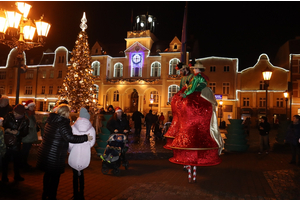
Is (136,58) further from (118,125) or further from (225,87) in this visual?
(118,125)

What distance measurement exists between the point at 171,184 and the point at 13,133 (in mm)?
3742

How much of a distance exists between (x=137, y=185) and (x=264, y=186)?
9.61 ft

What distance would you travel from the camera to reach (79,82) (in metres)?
20.0

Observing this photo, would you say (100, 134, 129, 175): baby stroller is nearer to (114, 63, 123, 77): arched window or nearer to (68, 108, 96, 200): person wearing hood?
(68, 108, 96, 200): person wearing hood

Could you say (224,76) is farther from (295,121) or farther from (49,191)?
(49,191)

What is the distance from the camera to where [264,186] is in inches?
241

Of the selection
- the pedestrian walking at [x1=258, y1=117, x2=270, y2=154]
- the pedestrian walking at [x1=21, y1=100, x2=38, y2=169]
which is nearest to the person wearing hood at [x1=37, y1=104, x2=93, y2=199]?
the pedestrian walking at [x1=21, y1=100, x2=38, y2=169]

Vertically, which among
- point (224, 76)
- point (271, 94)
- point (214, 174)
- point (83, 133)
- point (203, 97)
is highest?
point (224, 76)

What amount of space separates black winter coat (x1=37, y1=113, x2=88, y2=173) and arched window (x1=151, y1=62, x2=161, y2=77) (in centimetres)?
3729

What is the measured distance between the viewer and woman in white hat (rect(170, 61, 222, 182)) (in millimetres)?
5875

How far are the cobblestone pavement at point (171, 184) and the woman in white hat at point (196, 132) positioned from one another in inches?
25.0

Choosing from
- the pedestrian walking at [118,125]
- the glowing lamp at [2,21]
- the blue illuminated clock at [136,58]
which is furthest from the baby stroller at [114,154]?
the blue illuminated clock at [136,58]

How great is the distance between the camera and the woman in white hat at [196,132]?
5.88 m

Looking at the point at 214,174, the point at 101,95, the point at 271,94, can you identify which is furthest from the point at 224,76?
the point at 214,174
